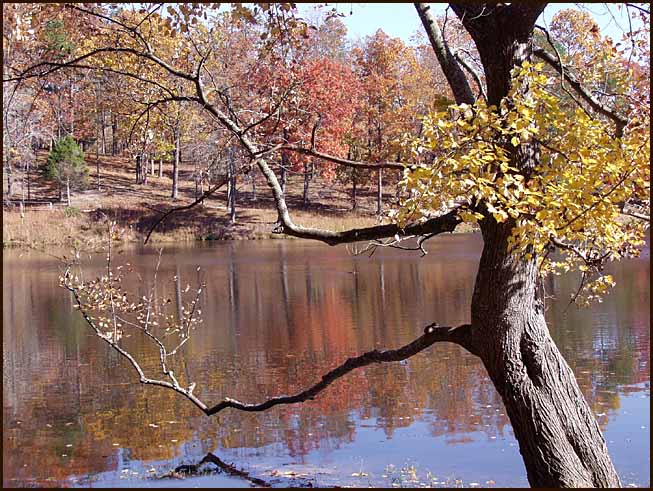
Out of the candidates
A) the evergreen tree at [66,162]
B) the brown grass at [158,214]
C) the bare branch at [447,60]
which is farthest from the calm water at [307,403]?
the evergreen tree at [66,162]

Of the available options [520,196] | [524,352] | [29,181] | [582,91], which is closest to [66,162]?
[29,181]

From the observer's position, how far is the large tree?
439 cm

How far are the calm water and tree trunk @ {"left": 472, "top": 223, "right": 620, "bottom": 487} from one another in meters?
1.88

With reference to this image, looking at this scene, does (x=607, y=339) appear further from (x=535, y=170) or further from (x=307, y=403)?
(x=535, y=170)

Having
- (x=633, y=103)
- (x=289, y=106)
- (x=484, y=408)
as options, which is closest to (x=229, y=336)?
(x=484, y=408)

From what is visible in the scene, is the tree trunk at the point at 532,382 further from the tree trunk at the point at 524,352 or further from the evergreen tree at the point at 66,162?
the evergreen tree at the point at 66,162

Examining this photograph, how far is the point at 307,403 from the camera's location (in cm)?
998

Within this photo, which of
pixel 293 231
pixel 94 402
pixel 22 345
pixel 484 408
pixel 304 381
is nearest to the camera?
pixel 293 231

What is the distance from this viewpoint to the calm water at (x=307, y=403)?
779cm

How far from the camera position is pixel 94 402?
10.3 m

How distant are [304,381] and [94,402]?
276cm

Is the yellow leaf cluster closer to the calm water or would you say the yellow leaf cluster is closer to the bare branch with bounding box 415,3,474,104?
the bare branch with bounding box 415,3,474,104

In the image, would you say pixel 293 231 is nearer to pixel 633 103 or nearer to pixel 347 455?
pixel 633 103

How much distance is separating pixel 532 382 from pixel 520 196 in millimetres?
1537
